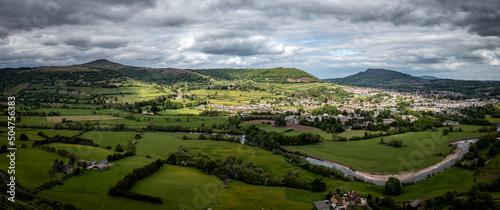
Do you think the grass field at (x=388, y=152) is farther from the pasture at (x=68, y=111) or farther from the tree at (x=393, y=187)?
the pasture at (x=68, y=111)

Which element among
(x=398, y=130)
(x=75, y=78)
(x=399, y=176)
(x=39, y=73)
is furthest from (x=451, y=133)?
(x=39, y=73)

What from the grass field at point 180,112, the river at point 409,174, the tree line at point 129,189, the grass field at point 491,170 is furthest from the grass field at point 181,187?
the grass field at point 180,112

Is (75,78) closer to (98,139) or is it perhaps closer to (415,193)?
(98,139)

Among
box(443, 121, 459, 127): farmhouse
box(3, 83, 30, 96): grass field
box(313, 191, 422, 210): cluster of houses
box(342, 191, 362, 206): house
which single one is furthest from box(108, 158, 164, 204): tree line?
box(3, 83, 30, 96): grass field

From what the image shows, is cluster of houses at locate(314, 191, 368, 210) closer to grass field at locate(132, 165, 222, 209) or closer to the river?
the river

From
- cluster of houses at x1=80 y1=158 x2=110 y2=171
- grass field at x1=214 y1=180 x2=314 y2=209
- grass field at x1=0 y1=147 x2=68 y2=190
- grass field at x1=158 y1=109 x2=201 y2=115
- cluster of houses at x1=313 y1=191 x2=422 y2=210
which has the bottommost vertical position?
grass field at x1=214 y1=180 x2=314 y2=209

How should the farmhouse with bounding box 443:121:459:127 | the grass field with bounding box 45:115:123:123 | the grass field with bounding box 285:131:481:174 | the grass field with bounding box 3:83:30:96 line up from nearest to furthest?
the grass field with bounding box 285:131:481:174 → the grass field with bounding box 45:115:123:123 → the farmhouse with bounding box 443:121:459:127 → the grass field with bounding box 3:83:30:96
